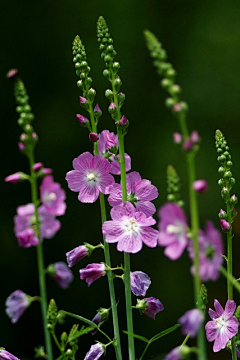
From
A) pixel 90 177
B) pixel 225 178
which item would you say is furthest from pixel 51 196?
pixel 225 178

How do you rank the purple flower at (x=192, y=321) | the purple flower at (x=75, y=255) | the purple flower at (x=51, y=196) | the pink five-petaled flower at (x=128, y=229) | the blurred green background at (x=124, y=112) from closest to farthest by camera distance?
the purple flower at (x=192, y=321), the purple flower at (x=51, y=196), the pink five-petaled flower at (x=128, y=229), the purple flower at (x=75, y=255), the blurred green background at (x=124, y=112)

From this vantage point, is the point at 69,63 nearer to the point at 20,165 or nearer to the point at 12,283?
the point at 20,165

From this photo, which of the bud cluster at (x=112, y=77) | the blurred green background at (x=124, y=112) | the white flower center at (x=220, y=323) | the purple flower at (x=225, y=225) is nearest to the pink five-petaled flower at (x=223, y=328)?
the white flower center at (x=220, y=323)

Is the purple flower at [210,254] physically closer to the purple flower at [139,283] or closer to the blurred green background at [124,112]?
the purple flower at [139,283]

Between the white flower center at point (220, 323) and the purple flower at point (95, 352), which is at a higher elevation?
the white flower center at point (220, 323)

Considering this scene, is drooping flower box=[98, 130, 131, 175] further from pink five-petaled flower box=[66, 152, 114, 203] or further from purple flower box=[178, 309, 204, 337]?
purple flower box=[178, 309, 204, 337]

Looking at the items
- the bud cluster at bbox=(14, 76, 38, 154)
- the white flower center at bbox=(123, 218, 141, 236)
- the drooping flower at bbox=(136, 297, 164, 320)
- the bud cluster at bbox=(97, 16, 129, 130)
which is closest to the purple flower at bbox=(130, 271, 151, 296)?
the drooping flower at bbox=(136, 297, 164, 320)

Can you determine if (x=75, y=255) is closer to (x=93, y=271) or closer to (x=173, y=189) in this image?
(x=93, y=271)
